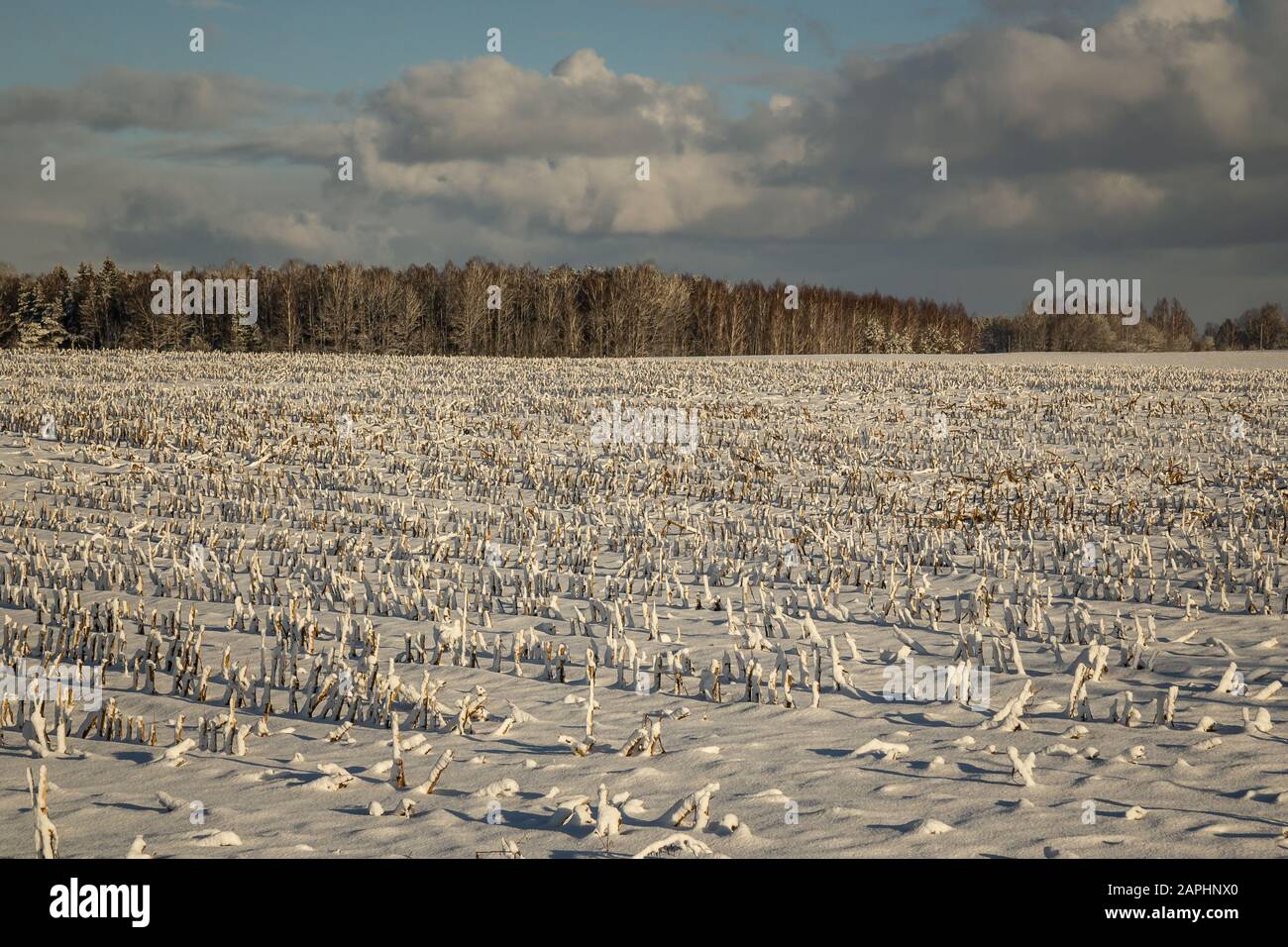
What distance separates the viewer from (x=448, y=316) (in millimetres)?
89062

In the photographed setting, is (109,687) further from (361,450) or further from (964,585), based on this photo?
(361,450)

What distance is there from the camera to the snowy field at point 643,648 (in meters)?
4.98

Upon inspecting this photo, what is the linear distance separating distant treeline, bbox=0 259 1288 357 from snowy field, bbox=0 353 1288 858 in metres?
68.2

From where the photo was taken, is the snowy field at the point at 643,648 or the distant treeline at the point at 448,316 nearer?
the snowy field at the point at 643,648

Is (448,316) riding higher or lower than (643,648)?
higher

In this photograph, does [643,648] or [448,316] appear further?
[448,316]

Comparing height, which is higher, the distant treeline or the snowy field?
the distant treeline

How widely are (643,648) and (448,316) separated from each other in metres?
84.2

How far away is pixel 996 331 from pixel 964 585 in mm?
127929

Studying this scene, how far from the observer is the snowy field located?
4980mm

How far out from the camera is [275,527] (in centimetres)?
1280

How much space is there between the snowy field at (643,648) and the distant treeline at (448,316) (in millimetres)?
68151

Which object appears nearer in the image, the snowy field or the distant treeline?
the snowy field

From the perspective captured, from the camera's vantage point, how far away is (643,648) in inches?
320
